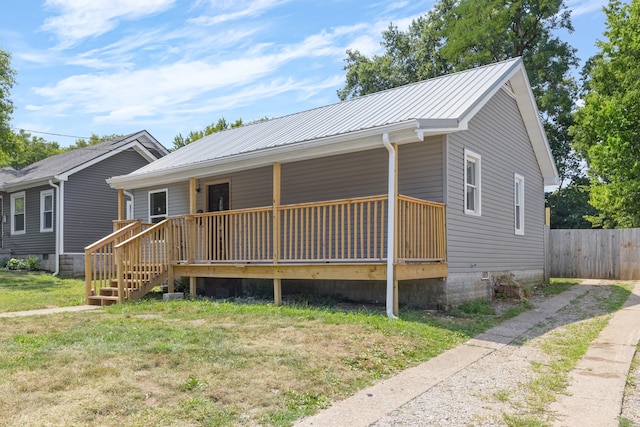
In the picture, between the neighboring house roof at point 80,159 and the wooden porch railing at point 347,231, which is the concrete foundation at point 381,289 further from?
the neighboring house roof at point 80,159

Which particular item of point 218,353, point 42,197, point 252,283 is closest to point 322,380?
point 218,353

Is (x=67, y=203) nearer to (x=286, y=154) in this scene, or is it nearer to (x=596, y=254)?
(x=286, y=154)

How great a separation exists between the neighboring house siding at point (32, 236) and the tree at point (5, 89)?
467cm

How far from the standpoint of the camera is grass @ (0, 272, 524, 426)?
→ 157 inches

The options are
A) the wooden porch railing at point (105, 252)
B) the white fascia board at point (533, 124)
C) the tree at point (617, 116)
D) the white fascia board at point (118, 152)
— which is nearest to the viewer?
the wooden porch railing at point (105, 252)

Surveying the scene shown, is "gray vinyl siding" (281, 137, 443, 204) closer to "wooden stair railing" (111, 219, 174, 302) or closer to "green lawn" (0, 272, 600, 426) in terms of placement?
"green lawn" (0, 272, 600, 426)

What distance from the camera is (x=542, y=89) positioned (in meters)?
26.1

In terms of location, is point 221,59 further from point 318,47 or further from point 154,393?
point 154,393

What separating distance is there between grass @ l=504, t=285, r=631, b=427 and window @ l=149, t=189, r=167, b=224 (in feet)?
36.3

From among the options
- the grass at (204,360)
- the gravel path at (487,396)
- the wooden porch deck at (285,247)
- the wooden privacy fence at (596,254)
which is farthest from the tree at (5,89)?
the gravel path at (487,396)

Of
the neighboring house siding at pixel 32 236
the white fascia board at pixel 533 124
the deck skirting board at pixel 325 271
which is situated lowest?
the deck skirting board at pixel 325 271

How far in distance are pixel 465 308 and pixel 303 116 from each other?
6776 mm

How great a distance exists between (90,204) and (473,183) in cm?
1439

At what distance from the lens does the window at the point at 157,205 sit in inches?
601
